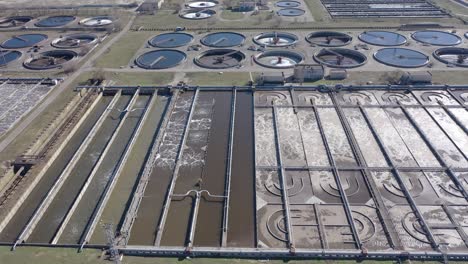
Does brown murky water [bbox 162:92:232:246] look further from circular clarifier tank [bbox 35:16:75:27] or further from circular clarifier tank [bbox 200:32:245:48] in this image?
circular clarifier tank [bbox 35:16:75:27]

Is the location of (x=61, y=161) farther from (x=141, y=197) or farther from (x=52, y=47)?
(x=52, y=47)

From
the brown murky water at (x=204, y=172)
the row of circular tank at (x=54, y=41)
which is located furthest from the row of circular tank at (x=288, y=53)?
the row of circular tank at (x=54, y=41)

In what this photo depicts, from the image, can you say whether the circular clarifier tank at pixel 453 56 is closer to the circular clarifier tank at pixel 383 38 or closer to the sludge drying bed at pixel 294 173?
Answer: the circular clarifier tank at pixel 383 38

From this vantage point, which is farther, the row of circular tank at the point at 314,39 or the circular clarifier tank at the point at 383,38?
the row of circular tank at the point at 314,39

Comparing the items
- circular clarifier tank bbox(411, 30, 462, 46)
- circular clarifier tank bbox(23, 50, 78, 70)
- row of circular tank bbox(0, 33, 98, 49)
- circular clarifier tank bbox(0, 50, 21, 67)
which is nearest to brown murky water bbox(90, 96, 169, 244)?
circular clarifier tank bbox(23, 50, 78, 70)

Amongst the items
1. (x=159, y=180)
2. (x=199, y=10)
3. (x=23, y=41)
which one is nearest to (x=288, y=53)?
(x=199, y=10)

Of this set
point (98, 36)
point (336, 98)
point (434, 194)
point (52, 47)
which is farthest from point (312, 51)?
point (52, 47)
